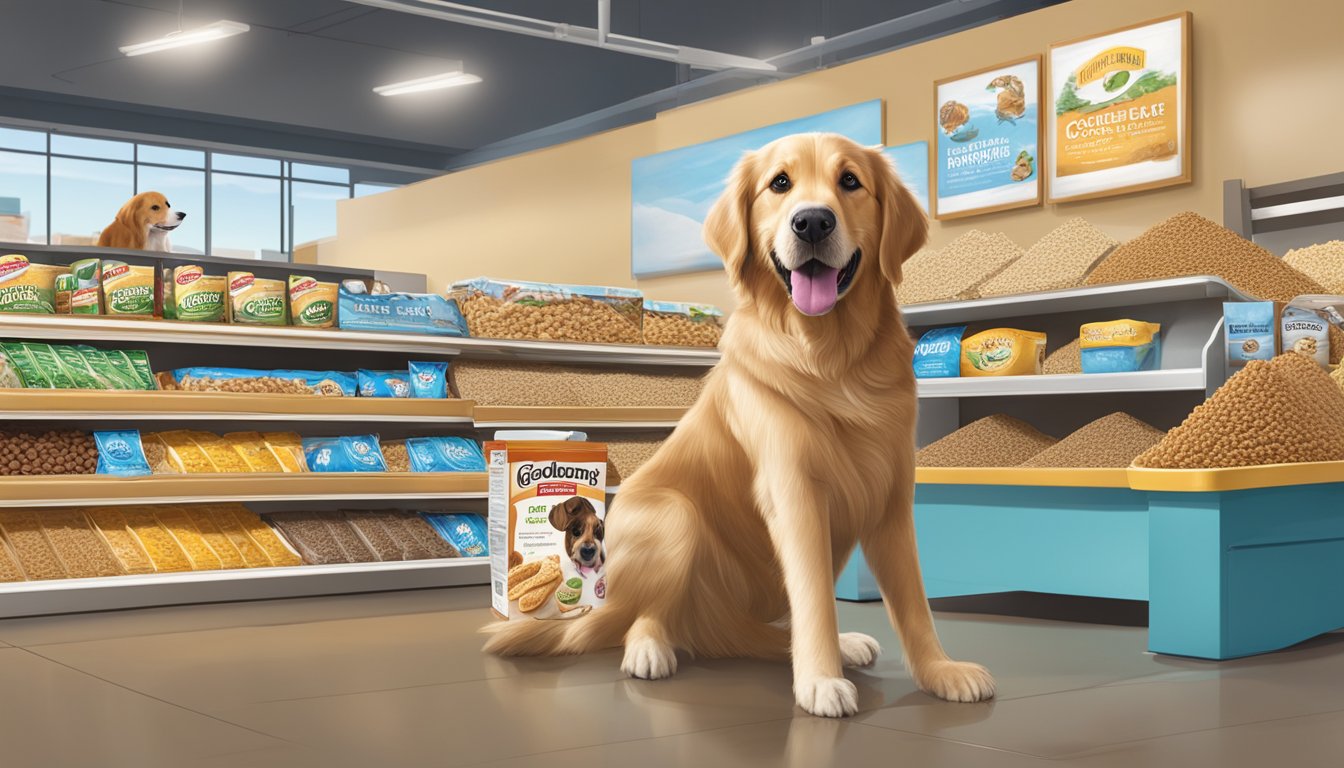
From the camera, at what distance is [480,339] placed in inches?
205

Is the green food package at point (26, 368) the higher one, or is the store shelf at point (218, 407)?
the green food package at point (26, 368)

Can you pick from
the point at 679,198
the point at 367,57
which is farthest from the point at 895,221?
the point at 367,57

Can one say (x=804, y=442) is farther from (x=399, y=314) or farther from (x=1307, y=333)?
(x=399, y=314)

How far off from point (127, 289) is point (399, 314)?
1.07 metres

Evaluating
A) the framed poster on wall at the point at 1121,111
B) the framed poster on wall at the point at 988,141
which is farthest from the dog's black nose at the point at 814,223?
the framed poster on wall at the point at 988,141

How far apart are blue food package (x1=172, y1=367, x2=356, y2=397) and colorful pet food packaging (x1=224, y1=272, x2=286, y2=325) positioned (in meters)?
0.22

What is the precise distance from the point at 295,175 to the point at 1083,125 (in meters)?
16.1

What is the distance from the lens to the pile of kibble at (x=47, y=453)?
414cm

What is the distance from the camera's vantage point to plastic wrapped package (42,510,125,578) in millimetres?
4098

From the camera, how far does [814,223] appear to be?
92.7 inches

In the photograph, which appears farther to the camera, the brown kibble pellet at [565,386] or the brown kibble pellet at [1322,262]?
the brown kibble pellet at [565,386]

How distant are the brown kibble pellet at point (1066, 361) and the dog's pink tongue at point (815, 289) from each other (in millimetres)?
1826

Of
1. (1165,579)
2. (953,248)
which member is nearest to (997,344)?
(953,248)

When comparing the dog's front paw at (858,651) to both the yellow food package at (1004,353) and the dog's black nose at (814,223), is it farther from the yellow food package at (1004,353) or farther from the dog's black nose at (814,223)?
the yellow food package at (1004,353)
